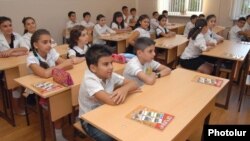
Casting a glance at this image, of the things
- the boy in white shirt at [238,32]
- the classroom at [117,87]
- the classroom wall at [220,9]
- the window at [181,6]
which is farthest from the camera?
the window at [181,6]

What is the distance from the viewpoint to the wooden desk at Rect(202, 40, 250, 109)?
114 inches

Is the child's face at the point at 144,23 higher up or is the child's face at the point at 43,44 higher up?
the child's face at the point at 144,23

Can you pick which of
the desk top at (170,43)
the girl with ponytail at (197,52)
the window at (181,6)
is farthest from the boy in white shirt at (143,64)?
the window at (181,6)

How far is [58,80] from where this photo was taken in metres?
1.99

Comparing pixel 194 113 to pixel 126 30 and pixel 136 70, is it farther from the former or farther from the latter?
pixel 126 30

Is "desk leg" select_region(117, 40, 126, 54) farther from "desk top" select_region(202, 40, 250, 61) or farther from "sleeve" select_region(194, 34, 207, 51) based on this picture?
"desk top" select_region(202, 40, 250, 61)

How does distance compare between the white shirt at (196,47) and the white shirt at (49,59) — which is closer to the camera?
the white shirt at (49,59)

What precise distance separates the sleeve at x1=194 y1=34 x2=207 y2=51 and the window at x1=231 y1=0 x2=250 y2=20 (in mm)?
3902

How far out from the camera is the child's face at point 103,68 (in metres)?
1.61

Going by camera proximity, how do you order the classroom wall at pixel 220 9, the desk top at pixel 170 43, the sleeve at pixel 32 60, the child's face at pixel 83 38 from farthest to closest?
the classroom wall at pixel 220 9
the desk top at pixel 170 43
the child's face at pixel 83 38
the sleeve at pixel 32 60

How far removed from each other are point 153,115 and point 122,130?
239 millimetres

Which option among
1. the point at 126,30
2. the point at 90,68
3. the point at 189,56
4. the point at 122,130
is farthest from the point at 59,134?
the point at 126,30

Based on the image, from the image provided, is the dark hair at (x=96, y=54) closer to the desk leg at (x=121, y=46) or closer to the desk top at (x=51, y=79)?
the desk top at (x=51, y=79)

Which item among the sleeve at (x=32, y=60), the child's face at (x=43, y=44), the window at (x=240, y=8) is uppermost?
the window at (x=240, y=8)
